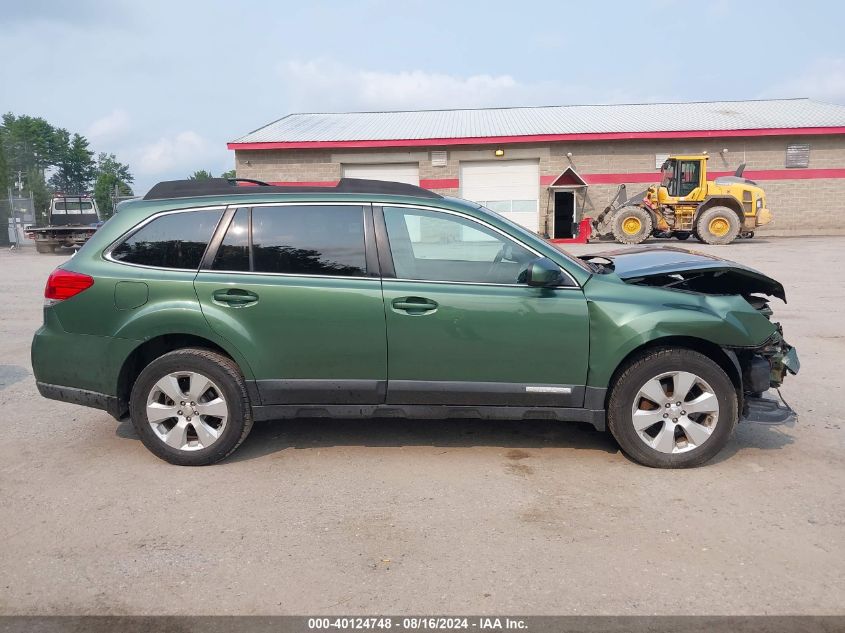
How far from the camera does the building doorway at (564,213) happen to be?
1070 inches

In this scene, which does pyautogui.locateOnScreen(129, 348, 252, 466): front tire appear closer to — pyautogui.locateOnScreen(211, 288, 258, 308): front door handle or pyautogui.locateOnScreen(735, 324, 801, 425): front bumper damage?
pyautogui.locateOnScreen(211, 288, 258, 308): front door handle

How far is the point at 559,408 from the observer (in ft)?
13.6

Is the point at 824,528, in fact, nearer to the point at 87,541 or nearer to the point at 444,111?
the point at 87,541

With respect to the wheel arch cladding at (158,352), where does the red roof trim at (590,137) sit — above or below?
above

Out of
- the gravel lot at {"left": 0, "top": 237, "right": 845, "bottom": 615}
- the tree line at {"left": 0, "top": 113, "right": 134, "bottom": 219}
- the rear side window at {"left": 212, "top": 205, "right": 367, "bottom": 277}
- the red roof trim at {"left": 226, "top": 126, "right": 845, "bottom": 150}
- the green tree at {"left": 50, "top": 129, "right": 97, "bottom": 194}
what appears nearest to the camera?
the gravel lot at {"left": 0, "top": 237, "right": 845, "bottom": 615}

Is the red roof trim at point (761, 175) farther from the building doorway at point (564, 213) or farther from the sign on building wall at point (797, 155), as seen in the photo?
the building doorway at point (564, 213)

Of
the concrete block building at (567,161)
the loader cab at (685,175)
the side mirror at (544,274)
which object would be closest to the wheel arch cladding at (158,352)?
the side mirror at (544,274)

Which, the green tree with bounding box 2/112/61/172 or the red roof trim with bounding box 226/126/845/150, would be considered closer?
the red roof trim with bounding box 226/126/845/150

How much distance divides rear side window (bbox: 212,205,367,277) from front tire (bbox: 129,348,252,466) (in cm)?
64

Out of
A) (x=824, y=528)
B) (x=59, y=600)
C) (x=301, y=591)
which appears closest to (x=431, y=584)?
(x=301, y=591)

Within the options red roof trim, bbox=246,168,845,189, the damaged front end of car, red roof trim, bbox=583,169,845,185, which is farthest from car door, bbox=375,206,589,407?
red roof trim, bbox=583,169,845,185

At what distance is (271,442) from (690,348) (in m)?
2.88

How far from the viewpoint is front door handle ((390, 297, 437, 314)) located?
409cm

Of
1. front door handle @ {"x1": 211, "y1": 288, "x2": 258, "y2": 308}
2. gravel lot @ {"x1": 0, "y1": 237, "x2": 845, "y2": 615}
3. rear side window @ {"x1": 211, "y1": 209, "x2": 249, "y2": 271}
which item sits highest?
rear side window @ {"x1": 211, "y1": 209, "x2": 249, "y2": 271}
